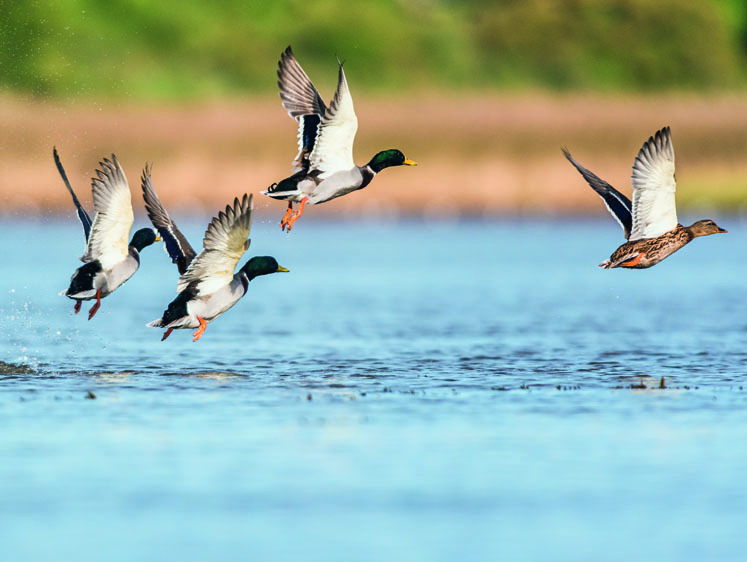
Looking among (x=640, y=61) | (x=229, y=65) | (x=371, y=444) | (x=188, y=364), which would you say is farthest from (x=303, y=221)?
(x=371, y=444)

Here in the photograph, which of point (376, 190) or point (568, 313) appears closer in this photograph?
point (568, 313)

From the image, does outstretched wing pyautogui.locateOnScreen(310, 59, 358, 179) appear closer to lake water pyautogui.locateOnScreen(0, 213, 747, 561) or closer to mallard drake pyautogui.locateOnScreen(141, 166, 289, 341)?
mallard drake pyautogui.locateOnScreen(141, 166, 289, 341)

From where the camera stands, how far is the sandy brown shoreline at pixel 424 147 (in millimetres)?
41250

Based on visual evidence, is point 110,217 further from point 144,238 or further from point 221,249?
point 221,249

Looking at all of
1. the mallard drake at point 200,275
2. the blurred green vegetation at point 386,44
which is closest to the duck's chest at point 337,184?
the mallard drake at point 200,275

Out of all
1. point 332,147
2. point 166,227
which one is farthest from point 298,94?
point 166,227

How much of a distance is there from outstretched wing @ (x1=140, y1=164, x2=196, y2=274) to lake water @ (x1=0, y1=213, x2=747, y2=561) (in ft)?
4.60

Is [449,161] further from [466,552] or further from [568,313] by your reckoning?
[466,552]

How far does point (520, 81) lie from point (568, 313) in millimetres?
32161

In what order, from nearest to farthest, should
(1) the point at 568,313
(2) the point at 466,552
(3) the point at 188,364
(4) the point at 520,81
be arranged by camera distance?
(2) the point at 466,552
(3) the point at 188,364
(1) the point at 568,313
(4) the point at 520,81

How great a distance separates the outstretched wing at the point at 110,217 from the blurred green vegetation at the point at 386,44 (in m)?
39.3

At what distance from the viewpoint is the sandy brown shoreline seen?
4125 centimetres

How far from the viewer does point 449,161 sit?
42562mm

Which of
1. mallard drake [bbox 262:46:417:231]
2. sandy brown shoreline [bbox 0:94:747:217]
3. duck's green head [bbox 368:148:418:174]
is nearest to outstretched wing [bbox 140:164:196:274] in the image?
mallard drake [bbox 262:46:417:231]
